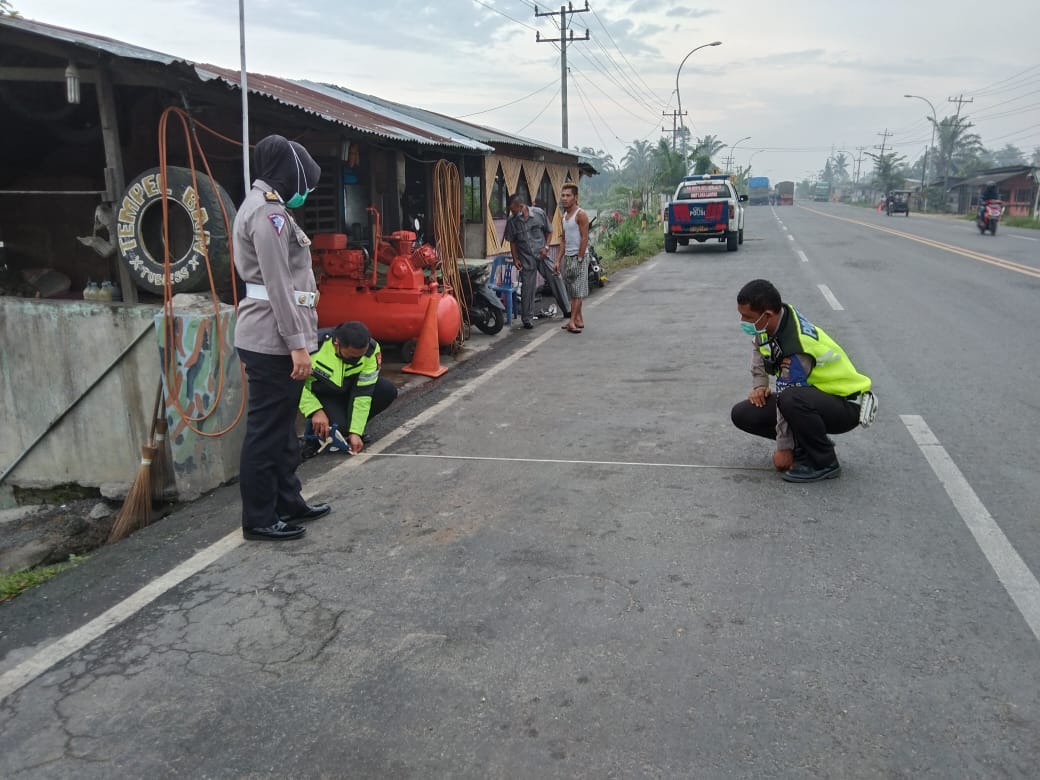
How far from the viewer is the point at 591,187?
10919 centimetres

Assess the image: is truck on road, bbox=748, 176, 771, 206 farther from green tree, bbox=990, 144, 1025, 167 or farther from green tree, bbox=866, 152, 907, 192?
green tree, bbox=990, 144, 1025, 167

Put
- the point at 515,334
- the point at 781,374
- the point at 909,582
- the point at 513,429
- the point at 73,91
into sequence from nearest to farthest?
the point at 909,582
the point at 781,374
the point at 73,91
the point at 513,429
the point at 515,334

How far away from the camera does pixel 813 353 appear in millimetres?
4695

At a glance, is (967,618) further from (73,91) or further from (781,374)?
(73,91)

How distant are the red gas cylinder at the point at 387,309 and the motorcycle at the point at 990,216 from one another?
25875 millimetres

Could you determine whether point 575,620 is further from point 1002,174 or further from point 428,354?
point 1002,174

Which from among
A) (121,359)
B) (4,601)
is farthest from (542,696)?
(121,359)

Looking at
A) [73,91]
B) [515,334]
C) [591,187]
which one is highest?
[591,187]

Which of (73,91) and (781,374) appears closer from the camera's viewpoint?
(781,374)

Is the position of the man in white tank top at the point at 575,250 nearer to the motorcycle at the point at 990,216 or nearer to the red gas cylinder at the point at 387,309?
the red gas cylinder at the point at 387,309

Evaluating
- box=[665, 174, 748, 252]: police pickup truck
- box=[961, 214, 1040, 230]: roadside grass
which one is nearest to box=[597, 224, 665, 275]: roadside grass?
box=[665, 174, 748, 252]: police pickup truck

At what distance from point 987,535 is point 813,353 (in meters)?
1.29

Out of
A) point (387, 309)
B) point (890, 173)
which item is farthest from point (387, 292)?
point (890, 173)

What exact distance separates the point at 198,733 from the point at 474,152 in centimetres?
1069
